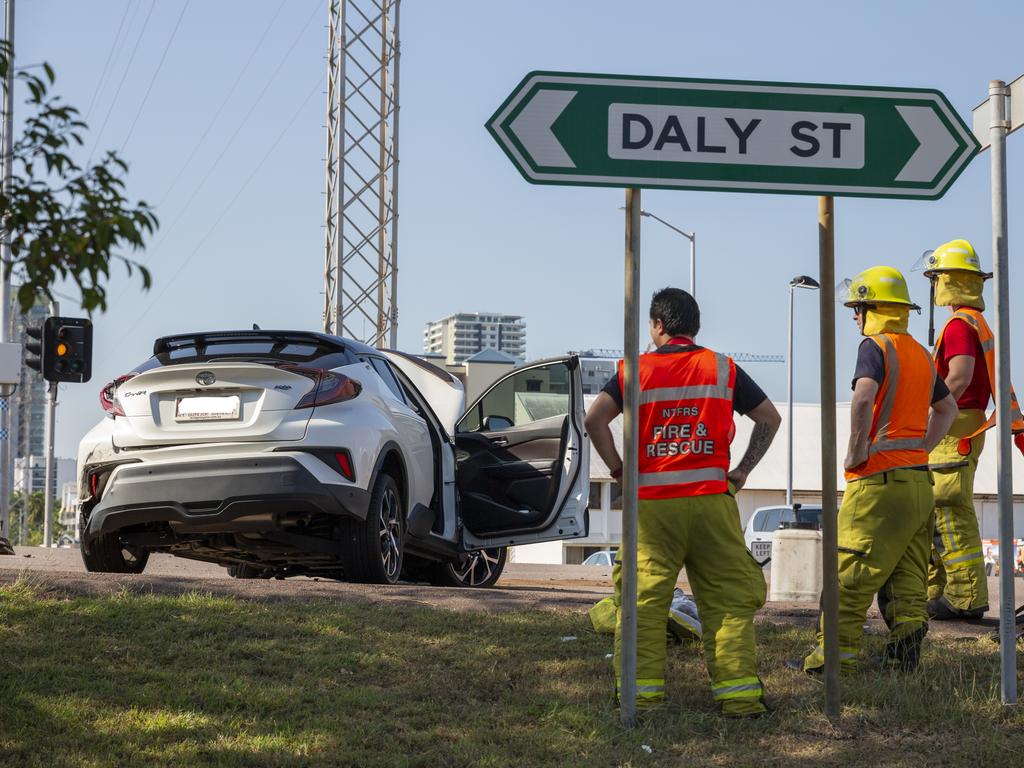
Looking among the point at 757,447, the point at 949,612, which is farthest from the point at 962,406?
the point at 757,447

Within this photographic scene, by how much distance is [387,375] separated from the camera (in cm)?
1003

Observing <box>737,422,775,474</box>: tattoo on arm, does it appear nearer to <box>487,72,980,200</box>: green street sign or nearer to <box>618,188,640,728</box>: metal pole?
<box>618,188,640,728</box>: metal pole

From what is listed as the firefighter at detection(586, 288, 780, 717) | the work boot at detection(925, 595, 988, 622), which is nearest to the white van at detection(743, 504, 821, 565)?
the work boot at detection(925, 595, 988, 622)

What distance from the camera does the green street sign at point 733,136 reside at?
19.2 ft

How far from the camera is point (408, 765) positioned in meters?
5.47

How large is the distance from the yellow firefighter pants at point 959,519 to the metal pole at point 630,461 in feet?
8.87

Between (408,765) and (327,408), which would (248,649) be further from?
(327,408)

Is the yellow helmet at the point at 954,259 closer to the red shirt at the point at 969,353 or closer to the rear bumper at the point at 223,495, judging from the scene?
the red shirt at the point at 969,353

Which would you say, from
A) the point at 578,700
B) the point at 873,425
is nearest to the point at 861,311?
the point at 873,425

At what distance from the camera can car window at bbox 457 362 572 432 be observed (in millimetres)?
10617

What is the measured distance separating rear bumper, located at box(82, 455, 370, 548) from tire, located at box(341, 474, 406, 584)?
0.56 feet

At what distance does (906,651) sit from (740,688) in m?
1.15

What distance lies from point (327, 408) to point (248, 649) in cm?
234

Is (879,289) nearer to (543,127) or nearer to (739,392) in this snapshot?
(739,392)
